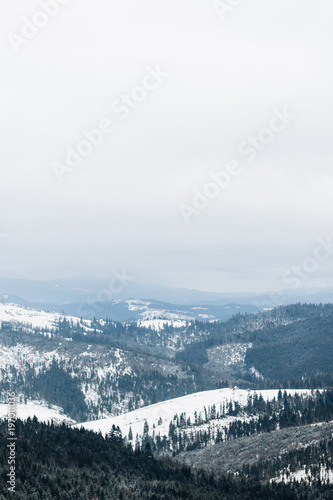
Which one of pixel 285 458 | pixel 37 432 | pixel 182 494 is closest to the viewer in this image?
pixel 182 494

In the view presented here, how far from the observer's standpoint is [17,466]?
12494cm

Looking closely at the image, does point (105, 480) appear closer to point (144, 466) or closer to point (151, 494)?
point (151, 494)

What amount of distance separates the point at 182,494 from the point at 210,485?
59.7 ft

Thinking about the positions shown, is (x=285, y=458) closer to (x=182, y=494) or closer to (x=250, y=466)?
(x=250, y=466)

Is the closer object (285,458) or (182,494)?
(182,494)

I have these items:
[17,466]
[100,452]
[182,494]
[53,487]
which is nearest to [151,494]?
[182,494]

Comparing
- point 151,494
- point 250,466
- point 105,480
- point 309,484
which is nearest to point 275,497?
point 309,484

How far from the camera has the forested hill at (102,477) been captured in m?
120

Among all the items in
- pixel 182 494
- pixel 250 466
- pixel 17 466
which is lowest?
pixel 250 466

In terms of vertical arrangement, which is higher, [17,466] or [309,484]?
[17,466]

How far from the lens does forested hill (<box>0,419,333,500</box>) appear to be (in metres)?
120

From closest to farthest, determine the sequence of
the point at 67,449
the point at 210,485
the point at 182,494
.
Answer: the point at 182,494
the point at 210,485
the point at 67,449

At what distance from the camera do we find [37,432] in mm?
172875

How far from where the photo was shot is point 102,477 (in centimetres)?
13900
